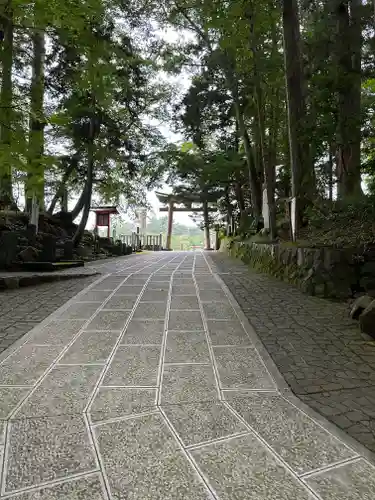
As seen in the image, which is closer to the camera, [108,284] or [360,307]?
[360,307]

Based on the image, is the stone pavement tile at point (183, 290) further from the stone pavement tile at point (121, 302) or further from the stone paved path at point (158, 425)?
the stone paved path at point (158, 425)

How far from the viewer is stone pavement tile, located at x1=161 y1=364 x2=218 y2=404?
2289 millimetres

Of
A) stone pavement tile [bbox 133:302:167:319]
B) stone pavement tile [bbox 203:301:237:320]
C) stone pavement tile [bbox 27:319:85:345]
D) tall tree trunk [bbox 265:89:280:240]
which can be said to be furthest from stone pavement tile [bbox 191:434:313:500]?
tall tree trunk [bbox 265:89:280:240]

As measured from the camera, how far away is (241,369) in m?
2.74

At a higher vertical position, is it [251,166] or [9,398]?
[251,166]

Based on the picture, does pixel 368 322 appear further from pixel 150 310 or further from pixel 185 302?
pixel 150 310

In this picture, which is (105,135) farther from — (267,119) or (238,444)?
(238,444)

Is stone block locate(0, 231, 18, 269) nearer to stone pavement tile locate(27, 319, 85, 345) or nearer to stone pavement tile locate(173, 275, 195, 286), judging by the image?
stone pavement tile locate(173, 275, 195, 286)

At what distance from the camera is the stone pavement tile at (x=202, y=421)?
186 cm

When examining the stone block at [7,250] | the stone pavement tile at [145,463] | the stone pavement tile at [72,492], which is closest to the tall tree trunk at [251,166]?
the stone block at [7,250]

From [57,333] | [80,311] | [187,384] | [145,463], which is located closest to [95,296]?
[80,311]

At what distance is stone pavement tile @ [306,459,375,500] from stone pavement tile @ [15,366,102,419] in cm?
Answer: 135

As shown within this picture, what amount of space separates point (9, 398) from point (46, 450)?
27.7 inches

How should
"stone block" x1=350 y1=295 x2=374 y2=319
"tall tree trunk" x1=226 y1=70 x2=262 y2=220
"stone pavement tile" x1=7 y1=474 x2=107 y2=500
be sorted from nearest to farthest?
"stone pavement tile" x1=7 y1=474 x2=107 y2=500 < "stone block" x1=350 y1=295 x2=374 y2=319 < "tall tree trunk" x1=226 y1=70 x2=262 y2=220
